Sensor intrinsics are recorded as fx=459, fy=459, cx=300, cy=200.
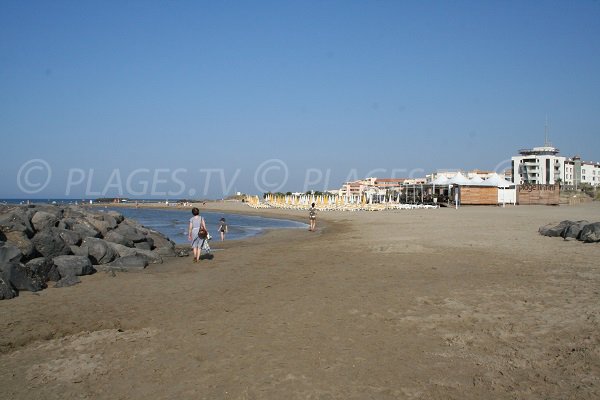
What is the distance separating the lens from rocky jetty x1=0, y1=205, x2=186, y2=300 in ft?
25.3

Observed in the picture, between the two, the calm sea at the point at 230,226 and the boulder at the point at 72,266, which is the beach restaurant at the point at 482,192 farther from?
the boulder at the point at 72,266

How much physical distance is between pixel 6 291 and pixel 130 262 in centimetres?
335

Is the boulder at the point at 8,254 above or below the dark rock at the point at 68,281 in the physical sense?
above

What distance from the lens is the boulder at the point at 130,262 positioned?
1007 cm

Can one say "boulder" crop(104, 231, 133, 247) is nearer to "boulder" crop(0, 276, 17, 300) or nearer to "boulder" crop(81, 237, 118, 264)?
"boulder" crop(81, 237, 118, 264)

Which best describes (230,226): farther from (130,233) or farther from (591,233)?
(591,233)

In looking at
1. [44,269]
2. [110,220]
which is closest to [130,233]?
[110,220]

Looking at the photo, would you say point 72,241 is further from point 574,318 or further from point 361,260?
point 574,318

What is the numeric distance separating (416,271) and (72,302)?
5.96 metres

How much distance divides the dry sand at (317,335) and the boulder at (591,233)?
2542 millimetres

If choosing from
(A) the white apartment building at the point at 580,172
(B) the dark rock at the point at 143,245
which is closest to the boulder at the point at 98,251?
(B) the dark rock at the point at 143,245

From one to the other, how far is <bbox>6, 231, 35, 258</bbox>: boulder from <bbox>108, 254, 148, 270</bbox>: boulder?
158 cm

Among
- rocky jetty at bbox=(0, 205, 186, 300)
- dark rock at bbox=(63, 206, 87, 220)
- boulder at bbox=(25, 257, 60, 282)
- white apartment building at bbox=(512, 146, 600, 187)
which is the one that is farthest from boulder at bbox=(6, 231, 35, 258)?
white apartment building at bbox=(512, 146, 600, 187)

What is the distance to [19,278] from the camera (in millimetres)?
7527
